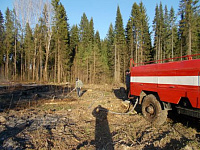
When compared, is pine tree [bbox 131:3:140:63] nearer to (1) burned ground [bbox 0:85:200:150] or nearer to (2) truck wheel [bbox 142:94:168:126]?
(2) truck wheel [bbox 142:94:168:126]

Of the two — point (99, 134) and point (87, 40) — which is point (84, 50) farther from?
point (99, 134)

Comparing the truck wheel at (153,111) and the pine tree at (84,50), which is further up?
the pine tree at (84,50)

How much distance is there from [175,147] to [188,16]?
28513mm

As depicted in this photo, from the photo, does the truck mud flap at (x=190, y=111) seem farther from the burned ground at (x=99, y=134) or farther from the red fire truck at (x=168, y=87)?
the burned ground at (x=99, y=134)

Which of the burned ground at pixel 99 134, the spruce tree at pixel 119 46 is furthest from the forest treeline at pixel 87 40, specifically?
the burned ground at pixel 99 134

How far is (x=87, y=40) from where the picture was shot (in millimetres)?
40469

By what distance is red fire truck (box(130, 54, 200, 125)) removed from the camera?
151 inches

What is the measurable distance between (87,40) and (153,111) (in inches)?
1479

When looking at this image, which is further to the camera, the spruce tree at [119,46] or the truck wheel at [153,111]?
the spruce tree at [119,46]

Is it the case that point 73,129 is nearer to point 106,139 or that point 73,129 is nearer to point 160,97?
point 106,139

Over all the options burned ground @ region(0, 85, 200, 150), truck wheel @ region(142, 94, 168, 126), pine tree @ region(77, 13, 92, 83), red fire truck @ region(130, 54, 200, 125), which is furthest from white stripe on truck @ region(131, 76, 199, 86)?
pine tree @ region(77, 13, 92, 83)

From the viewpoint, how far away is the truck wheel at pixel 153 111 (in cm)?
500

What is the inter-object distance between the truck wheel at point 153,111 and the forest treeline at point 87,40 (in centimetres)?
2389

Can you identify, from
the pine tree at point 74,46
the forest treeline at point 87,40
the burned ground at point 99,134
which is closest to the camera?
the burned ground at point 99,134
